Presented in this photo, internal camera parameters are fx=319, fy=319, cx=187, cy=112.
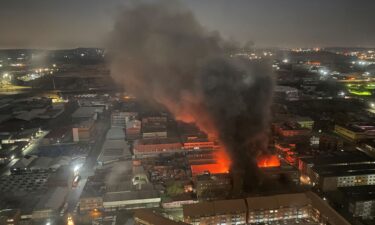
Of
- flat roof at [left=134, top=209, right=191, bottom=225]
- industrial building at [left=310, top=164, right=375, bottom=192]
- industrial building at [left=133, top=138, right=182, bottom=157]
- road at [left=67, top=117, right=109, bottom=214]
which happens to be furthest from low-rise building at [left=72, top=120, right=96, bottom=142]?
industrial building at [left=310, top=164, right=375, bottom=192]

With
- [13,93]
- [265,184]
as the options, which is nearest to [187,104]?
[265,184]

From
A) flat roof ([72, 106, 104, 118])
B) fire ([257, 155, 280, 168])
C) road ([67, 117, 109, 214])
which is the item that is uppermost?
flat roof ([72, 106, 104, 118])

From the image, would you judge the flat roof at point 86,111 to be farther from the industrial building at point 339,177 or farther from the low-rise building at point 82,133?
the industrial building at point 339,177

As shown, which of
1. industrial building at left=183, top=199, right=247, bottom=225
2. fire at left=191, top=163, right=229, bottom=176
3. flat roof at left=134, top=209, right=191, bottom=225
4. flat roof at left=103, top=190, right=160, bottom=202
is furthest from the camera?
fire at left=191, top=163, right=229, bottom=176

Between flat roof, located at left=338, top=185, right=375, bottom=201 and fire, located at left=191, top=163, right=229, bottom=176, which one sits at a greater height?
fire, located at left=191, top=163, right=229, bottom=176

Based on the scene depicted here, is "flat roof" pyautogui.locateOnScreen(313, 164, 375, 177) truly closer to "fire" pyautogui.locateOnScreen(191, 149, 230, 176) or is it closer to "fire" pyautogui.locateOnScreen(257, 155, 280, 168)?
"fire" pyautogui.locateOnScreen(257, 155, 280, 168)

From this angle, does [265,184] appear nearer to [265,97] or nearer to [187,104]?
[265,97]

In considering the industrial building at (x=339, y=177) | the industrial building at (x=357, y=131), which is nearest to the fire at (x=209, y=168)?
the industrial building at (x=339, y=177)

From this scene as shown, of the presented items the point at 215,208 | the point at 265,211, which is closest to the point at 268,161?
the point at 265,211
